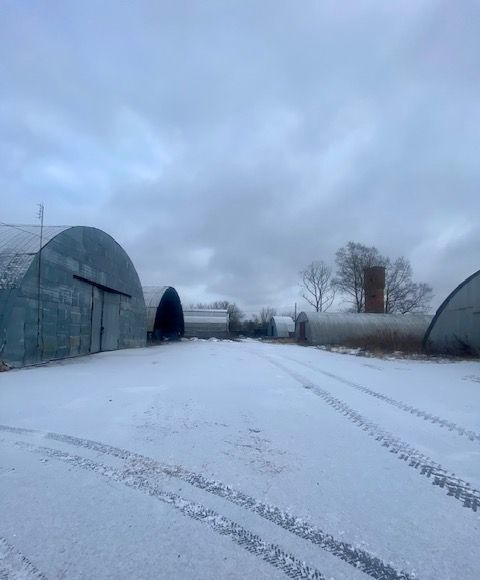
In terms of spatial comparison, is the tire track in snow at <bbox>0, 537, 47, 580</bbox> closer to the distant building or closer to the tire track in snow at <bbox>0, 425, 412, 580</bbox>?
the tire track in snow at <bbox>0, 425, 412, 580</bbox>

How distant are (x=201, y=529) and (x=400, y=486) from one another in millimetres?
1835

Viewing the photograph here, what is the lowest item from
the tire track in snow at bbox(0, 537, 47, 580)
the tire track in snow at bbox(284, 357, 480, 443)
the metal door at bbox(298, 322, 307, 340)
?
the tire track in snow at bbox(0, 537, 47, 580)

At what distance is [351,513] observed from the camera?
10.3 ft

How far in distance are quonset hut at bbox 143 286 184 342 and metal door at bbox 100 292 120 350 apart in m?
7.99

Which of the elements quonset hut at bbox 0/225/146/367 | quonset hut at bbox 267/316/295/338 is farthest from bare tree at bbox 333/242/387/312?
quonset hut at bbox 0/225/146/367

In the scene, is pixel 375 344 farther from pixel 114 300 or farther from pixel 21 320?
pixel 21 320

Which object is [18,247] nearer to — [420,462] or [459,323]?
[420,462]

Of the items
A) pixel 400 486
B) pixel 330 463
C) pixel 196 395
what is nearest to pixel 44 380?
pixel 196 395

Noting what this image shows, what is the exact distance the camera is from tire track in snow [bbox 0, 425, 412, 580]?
2508mm

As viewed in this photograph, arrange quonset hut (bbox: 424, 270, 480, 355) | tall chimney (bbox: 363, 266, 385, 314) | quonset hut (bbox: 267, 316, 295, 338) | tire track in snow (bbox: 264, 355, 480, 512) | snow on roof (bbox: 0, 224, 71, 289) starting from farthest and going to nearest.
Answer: quonset hut (bbox: 267, 316, 295, 338) → tall chimney (bbox: 363, 266, 385, 314) → quonset hut (bbox: 424, 270, 480, 355) → snow on roof (bbox: 0, 224, 71, 289) → tire track in snow (bbox: 264, 355, 480, 512)

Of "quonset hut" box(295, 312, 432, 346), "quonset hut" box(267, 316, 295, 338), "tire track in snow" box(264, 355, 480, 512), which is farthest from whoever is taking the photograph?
"quonset hut" box(267, 316, 295, 338)

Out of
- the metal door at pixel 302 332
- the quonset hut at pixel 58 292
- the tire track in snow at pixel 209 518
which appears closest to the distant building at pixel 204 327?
the metal door at pixel 302 332

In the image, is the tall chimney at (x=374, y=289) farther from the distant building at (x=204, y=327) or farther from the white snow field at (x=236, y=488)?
the white snow field at (x=236, y=488)

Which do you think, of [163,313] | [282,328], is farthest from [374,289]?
[163,313]
